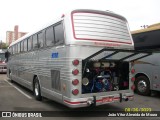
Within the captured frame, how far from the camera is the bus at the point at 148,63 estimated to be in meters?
10.1

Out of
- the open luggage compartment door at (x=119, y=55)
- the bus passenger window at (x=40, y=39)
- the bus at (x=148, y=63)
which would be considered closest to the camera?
the open luggage compartment door at (x=119, y=55)

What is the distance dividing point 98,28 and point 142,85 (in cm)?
506

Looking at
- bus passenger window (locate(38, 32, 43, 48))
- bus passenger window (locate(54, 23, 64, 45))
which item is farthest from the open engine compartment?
bus passenger window (locate(38, 32, 43, 48))

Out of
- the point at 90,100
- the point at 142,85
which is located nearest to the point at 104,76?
the point at 90,100

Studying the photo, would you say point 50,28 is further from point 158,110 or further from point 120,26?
point 158,110

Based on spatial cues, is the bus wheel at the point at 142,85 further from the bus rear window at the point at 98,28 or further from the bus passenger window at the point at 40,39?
the bus passenger window at the point at 40,39

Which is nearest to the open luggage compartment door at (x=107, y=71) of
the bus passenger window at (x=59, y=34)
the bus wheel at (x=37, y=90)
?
the bus passenger window at (x=59, y=34)

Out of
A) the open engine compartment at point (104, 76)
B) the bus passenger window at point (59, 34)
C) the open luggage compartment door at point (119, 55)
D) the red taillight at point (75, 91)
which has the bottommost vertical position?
the red taillight at point (75, 91)

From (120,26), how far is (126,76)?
1.71m

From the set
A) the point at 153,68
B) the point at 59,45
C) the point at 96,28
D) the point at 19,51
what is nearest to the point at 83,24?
the point at 96,28

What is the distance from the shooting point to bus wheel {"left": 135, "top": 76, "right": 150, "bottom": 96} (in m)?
10.7

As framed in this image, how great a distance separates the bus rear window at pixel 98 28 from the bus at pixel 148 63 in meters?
2.86

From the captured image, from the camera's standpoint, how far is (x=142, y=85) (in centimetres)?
1096

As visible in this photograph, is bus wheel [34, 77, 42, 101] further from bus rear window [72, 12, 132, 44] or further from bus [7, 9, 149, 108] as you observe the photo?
bus rear window [72, 12, 132, 44]
